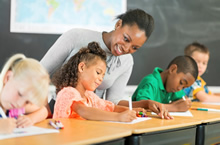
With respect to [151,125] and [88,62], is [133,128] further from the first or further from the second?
[88,62]

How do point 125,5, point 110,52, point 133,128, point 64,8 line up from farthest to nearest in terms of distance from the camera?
1. point 125,5
2. point 64,8
3. point 110,52
4. point 133,128

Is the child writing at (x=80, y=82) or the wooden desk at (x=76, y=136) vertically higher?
the child writing at (x=80, y=82)

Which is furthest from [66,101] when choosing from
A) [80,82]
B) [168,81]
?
[168,81]

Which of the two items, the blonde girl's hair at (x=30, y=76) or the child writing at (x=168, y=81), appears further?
the child writing at (x=168, y=81)

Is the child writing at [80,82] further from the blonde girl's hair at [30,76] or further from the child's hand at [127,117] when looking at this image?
the blonde girl's hair at [30,76]

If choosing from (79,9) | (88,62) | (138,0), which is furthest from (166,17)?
(88,62)

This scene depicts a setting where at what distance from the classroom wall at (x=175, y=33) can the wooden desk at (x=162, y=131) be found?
181cm

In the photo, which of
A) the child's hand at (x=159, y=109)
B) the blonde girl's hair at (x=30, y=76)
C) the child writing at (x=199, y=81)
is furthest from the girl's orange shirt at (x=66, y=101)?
the child writing at (x=199, y=81)

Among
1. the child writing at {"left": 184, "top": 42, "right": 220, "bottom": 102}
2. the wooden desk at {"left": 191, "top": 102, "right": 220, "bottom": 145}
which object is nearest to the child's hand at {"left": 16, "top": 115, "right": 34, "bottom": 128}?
the wooden desk at {"left": 191, "top": 102, "right": 220, "bottom": 145}

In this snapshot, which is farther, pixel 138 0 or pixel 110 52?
pixel 138 0

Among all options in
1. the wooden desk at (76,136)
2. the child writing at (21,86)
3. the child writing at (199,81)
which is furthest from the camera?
the child writing at (199,81)

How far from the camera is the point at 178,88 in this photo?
2.78 meters

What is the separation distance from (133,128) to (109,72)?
87 cm

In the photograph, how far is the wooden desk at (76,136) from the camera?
4.03 feet
